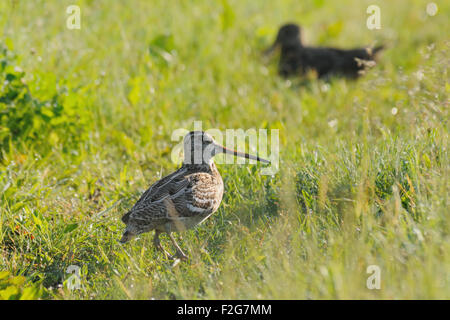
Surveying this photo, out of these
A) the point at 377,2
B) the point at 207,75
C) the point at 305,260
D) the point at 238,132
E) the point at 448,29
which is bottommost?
the point at 305,260

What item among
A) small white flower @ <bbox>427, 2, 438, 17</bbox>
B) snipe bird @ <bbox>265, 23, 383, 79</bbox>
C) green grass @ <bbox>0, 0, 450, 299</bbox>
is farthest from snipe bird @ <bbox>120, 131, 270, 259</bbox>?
small white flower @ <bbox>427, 2, 438, 17</bbox>

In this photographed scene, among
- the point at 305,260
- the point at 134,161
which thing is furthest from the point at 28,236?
the point at 305,260

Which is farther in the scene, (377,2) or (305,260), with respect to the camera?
(377,2)

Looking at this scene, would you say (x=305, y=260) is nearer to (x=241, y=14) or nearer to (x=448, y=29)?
(x=241, y=14)

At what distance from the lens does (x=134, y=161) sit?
6.34 metres

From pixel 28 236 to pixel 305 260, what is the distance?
253cm

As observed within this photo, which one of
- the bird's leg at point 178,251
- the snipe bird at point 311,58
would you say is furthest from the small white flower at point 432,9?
the bird's leg at point 178,251

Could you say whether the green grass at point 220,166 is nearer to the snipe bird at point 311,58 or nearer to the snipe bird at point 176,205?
the snipe bird at point 176,205

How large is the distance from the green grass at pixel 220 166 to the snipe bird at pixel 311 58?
404mm

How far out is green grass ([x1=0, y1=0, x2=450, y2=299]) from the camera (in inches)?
151

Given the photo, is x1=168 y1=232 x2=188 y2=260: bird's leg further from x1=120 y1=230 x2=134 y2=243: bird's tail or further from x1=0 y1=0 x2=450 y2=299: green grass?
x1=120 y1=230 x2=134 y2=243: bird's tail

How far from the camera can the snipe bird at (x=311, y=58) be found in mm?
9445

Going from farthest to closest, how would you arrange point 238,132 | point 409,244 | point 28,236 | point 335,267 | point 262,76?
point 262,76 → point 238,132 → point 28,236 → point 409,244 → point 335,267

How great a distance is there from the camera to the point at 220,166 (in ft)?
19.0
